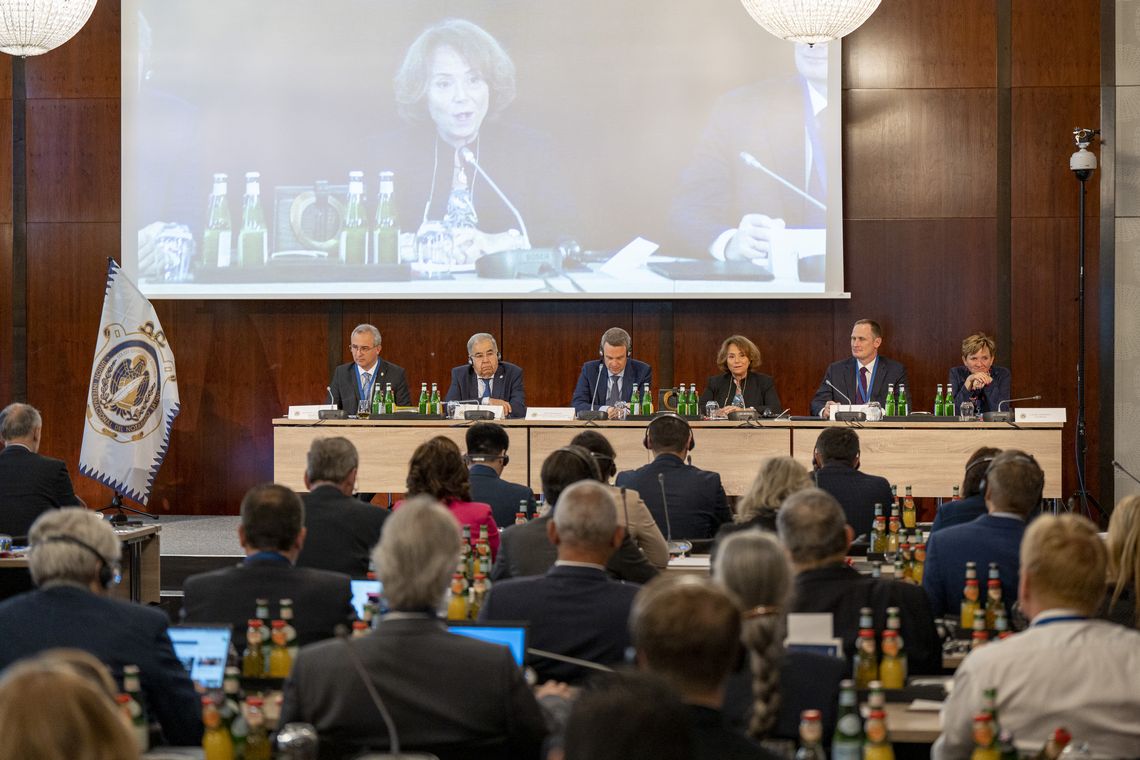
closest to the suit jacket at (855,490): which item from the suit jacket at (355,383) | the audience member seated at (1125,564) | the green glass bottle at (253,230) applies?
the audience member seated at (1125,564)

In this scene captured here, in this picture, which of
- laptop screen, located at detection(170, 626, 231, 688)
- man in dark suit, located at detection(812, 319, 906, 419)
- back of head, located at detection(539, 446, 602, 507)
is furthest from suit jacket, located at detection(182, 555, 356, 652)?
man in dark suit, located at detection(812, 319, 906, 419)

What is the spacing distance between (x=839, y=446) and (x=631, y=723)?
388 centimetres

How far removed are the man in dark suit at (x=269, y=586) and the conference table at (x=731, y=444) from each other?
3.93 meters

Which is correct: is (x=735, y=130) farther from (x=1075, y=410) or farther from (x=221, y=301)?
(x=221, y=301)

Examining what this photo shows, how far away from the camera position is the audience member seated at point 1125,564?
3.44 meters

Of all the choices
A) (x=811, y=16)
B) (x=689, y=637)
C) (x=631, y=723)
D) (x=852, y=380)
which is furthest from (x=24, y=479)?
(x=631, y=723)

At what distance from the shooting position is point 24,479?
5.96 metres

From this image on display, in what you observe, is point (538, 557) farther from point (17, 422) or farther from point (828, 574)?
point (17, 422)

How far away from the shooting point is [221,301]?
31.2ft

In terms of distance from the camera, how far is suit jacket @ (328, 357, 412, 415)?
27.1 ft

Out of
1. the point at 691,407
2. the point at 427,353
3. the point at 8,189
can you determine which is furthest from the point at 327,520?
the point at 8,189

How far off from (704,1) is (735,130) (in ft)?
2.90

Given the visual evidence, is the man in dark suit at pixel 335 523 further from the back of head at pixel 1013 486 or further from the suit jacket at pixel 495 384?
the suit jacket at pixel 495 384

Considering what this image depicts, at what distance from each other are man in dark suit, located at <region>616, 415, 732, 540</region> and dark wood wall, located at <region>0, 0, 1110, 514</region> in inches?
149
